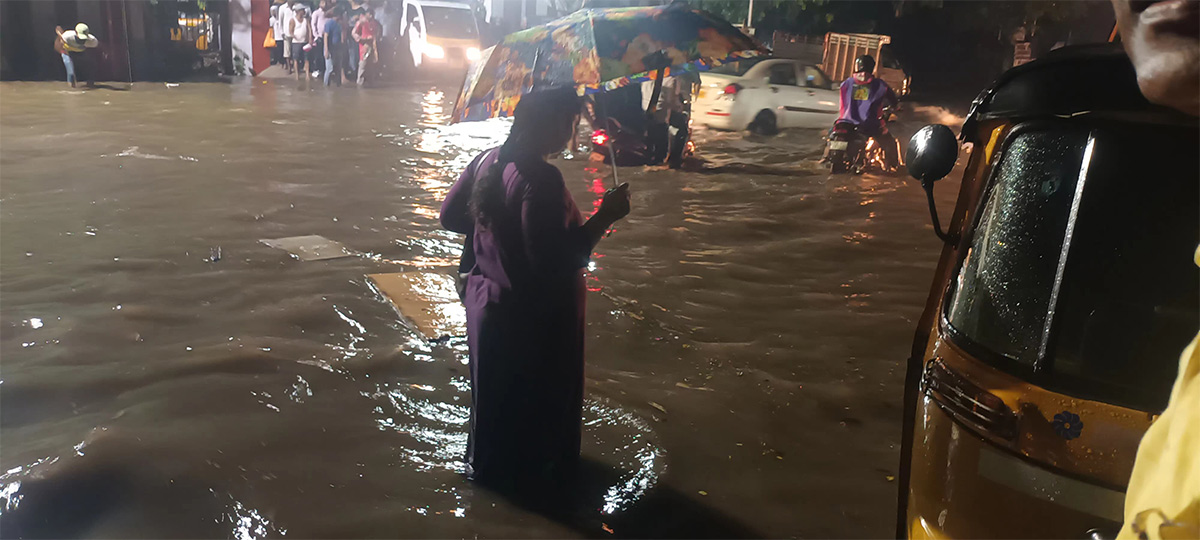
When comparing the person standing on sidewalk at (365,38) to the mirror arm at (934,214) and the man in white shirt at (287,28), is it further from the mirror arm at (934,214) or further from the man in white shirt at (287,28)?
the mirror arm at (934,214)

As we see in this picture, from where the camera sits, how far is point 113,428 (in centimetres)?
425

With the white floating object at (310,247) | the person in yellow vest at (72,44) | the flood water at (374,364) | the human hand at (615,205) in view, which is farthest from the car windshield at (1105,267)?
the person in yellow vest at (72,44)

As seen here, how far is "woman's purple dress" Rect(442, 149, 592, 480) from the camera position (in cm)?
336

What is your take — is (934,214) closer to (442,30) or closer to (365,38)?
(365,38)

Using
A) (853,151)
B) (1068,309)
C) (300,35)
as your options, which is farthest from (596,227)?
(300,35)

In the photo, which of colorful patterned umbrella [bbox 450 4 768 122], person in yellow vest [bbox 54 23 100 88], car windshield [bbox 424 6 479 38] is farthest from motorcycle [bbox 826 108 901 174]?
person in yellow vest [bbox 54 23 100 88]

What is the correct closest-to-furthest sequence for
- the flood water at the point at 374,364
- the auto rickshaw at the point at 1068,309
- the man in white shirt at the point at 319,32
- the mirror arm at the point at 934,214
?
1. the auto rickshaw at the point at 1068,309
2. the mirror arm at the point at 934,214
3. the flood water at the point at 374,364
4. the man in white shirt at the point at 319,32

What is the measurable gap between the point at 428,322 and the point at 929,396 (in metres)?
3.95

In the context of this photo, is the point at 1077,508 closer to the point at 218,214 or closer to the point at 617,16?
the point at 617,16

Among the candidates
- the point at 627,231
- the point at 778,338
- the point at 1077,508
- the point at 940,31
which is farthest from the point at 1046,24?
the point at 1077,508

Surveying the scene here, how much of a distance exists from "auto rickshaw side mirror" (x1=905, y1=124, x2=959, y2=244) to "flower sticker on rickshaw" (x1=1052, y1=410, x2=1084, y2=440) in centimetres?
75

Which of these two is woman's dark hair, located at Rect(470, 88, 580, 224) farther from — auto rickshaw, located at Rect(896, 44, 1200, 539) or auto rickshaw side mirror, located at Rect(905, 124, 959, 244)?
auto rickshaw, located at Rect(896, 44, 1200, 539)

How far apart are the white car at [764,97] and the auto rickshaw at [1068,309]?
14.8m

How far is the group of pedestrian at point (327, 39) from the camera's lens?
80.5 ft
